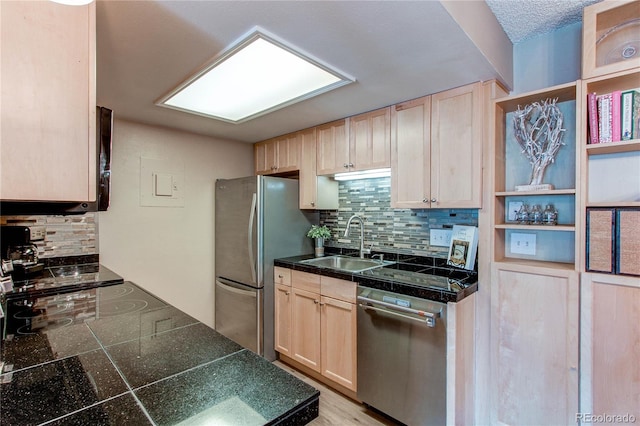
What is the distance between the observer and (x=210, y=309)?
3.21m

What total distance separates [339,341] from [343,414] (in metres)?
0.46

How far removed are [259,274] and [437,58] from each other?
82.2 inches

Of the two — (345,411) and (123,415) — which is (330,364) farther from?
(123,415)

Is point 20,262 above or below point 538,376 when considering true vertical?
above

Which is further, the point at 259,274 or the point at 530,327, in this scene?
the point at 259,274

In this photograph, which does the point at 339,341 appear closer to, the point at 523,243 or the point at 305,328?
the point at 305,328

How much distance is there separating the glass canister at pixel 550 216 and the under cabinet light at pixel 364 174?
1041 millimetres

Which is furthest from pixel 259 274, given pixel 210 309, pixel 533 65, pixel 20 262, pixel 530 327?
pixel 533 65

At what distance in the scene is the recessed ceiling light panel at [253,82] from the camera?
62.2 inches

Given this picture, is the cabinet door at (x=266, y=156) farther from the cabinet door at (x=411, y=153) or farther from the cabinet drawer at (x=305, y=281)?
the cabinet door at (x=411, y=153)

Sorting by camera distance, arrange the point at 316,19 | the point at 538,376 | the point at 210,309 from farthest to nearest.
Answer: the point at 210,309 → the point at 538,376 → the point at 316,19

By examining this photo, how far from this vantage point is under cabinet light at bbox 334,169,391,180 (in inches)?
95.9

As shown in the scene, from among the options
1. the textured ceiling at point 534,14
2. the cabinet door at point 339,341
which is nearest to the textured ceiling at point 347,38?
the textured ceiling at point 534,14

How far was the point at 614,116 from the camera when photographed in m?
1.50
